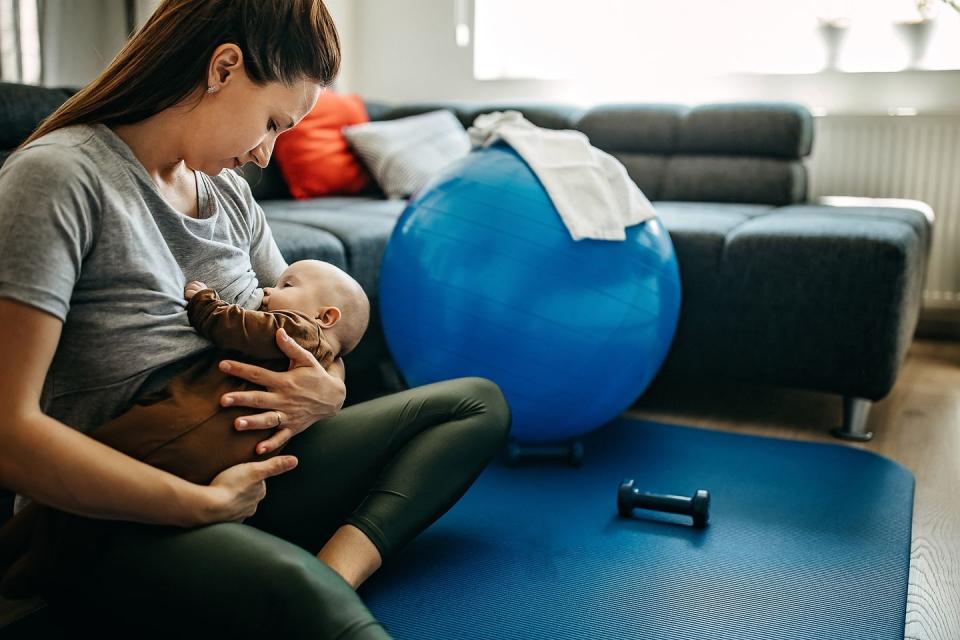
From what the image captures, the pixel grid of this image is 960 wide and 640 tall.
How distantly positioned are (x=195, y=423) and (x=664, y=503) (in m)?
0.95

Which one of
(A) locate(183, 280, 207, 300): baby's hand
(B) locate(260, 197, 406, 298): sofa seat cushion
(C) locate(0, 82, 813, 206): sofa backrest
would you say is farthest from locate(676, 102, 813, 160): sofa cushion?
(A) locate(183, 280, 207, 300): baby's hand

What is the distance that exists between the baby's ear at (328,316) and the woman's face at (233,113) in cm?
24

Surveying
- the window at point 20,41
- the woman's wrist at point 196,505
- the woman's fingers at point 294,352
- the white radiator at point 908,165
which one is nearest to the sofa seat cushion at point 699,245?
the white radiator at point 908,165

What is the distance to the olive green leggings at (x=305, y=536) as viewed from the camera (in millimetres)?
938

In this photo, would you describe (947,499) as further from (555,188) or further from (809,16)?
(809,16)

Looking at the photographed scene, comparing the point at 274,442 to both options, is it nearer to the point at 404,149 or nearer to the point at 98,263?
the point at 98,263

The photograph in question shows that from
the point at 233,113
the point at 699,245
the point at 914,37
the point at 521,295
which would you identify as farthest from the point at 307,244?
the point at 914,37

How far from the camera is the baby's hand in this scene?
3.67ft

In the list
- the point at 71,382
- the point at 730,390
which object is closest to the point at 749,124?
the point at 730,390

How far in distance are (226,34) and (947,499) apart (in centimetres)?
164

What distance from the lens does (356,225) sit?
2.43 metres

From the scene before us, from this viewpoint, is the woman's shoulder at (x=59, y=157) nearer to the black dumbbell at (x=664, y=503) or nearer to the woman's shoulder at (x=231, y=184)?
the woman's shoulder at (x=231, y=184)

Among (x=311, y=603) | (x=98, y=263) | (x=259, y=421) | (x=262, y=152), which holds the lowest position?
(x=311, y=603)

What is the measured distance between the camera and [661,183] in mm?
3125
